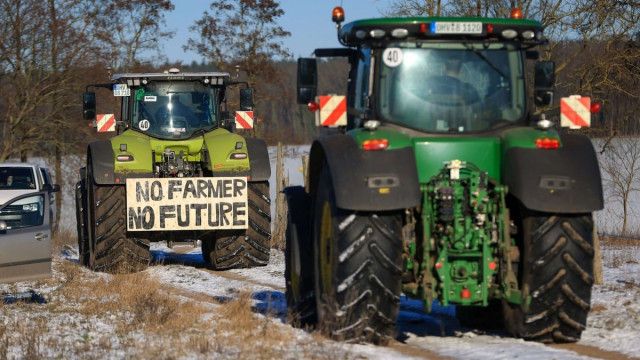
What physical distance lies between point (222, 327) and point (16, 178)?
7.60 meters

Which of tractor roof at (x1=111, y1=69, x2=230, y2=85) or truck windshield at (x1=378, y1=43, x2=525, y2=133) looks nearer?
truck windshield at (x1=378, y1=43, x2=525, y2=133)

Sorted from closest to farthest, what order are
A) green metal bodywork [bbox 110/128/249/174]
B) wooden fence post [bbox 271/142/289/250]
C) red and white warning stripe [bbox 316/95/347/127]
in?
red and white warning stripe [bbox 316/95/347/127] < green metal bodywork [bbox 110/128/249/174] < wooden fence post [bbox 271/142/289/250]

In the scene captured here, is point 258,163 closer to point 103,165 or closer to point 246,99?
point 246,99

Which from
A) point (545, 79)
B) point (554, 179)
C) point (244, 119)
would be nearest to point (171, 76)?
point (244, 119)

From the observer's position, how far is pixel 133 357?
8.32 metres

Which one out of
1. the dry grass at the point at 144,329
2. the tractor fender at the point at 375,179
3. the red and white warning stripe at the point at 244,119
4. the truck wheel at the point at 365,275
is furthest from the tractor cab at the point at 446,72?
the red and white warning stripe at the point at 244,119

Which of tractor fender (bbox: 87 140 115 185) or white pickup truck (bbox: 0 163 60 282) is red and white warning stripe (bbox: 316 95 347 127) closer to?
white pickup truck (bbox: 0 163 60 282)

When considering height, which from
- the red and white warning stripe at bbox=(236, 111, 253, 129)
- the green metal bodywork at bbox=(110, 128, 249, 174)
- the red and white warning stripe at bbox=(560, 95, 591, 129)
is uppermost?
the red and white warning stripe at bbox=(560, 95, 591, 129)

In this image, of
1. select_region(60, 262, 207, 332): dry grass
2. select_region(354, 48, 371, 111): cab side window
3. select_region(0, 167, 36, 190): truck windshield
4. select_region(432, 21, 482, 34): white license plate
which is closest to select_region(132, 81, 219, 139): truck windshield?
select_region(0, 167, 36, 190): truck windshield

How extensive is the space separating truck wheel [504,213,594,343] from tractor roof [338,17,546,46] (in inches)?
57.5

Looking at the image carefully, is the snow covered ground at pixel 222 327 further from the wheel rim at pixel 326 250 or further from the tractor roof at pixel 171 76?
the tractor roof at pixel 171 76

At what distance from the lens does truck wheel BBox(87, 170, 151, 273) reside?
17141 millimetres

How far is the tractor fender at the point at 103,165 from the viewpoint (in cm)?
1706

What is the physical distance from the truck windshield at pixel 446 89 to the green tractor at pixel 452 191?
0.01m
